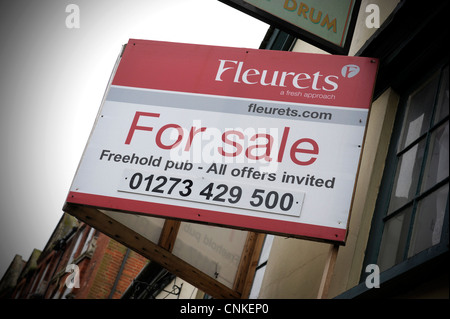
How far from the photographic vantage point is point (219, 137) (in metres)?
4.07

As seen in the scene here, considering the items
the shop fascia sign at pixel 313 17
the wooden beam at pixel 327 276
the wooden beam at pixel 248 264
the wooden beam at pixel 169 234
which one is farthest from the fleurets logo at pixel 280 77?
the wooden beam at pixel 248 264

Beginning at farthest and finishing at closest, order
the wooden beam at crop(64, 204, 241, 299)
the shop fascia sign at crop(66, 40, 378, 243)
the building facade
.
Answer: the wooden beam at crop(64, 204, 241, 299) → the shop fascia sign at crop(66, 40, 378, 243) → the building facade

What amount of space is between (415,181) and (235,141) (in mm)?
1253

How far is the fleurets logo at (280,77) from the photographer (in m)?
4.17

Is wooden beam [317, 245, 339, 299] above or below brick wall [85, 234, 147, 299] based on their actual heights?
below

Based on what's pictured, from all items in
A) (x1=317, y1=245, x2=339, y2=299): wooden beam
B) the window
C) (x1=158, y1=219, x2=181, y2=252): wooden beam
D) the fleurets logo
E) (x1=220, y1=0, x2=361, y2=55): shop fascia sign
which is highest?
(x1=220, y1=0, x2=361, y2=55): shop fascia sign

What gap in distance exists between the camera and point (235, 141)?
4.04 metres

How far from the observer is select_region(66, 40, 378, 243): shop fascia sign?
3.68m

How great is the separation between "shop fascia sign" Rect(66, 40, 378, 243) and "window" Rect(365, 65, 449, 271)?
0.44m

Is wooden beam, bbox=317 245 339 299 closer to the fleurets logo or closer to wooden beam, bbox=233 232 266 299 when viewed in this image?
the fleurets logo

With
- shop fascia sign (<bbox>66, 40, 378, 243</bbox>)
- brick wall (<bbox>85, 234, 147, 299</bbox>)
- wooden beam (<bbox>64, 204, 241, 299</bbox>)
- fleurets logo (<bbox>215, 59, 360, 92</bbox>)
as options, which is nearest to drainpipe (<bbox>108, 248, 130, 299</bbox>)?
brick wall (<bbox>85, 234, 147, 299</bbox>)

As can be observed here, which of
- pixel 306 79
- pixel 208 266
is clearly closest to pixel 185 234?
pixel 208 266

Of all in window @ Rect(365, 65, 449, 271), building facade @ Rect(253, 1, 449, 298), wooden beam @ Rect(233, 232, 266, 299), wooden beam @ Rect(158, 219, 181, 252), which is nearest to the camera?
building facade @ Rect(253, 1, 449, 298)

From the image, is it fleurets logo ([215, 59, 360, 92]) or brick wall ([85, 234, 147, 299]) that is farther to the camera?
brick wall ([85, 234, 147, 299])
